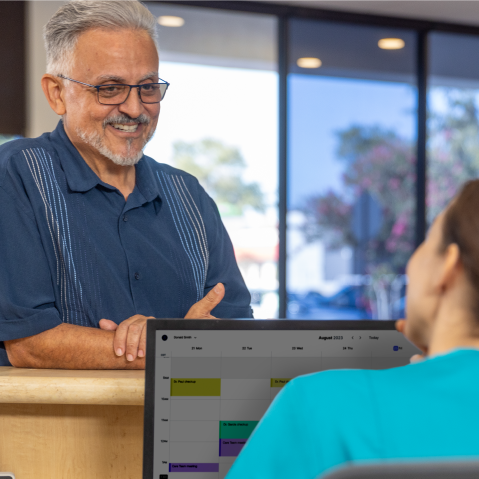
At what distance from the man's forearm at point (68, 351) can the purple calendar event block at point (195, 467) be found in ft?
1.17

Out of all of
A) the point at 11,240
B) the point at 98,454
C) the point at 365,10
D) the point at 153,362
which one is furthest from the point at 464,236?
the point at 365,10

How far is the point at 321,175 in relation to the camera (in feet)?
12.7

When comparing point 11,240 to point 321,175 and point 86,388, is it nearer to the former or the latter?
point 86,388

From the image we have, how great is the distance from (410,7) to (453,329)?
12.6 feet

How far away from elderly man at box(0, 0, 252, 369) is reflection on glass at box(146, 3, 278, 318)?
2.08 metres

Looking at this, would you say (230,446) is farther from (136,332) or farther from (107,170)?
(107,170)

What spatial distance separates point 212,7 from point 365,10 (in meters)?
1.08

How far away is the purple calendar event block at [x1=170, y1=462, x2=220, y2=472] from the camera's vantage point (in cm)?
72

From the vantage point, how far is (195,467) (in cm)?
73

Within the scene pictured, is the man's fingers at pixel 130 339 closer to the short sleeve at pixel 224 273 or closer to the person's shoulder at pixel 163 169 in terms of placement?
the short sleeve at pixel 224 273

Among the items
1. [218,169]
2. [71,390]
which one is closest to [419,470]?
[71,390]

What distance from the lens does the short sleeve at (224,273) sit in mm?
1418

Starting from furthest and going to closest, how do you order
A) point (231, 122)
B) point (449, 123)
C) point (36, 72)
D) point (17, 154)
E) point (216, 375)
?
1. point (449, 123)
2. point (231, 122)
3. point (36, 72)
4. point (17, 154)
5. point (216, 375)

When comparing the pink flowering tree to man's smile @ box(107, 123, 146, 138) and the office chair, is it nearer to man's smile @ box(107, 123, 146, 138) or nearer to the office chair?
man's smile @ box(107, 123, 146, 138)
